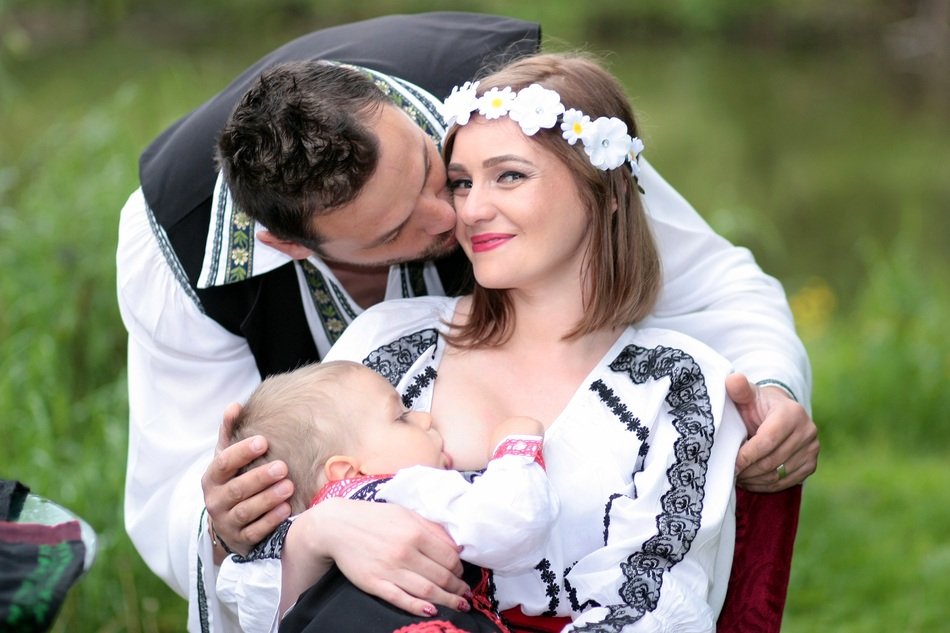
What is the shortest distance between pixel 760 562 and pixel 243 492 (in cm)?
103

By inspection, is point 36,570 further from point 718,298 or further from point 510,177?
point 718,298

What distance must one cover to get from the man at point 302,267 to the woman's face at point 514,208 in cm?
8

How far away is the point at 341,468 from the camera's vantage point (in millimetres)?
2002

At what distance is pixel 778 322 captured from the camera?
2.59m

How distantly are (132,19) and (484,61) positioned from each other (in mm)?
13042

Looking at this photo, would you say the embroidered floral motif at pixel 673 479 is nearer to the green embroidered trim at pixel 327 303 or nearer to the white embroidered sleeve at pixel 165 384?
the green embroidered trim at pixel 327 303

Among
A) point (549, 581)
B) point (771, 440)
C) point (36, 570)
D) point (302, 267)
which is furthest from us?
point (302, 267)

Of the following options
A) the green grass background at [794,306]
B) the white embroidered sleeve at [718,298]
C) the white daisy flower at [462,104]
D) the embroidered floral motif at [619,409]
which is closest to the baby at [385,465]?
the embroidered floral motif at [619,409]

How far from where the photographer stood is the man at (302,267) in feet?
7.01

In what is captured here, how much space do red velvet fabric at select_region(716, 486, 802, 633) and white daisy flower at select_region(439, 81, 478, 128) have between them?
0.91m

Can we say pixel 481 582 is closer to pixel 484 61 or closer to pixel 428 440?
pixel 428 440

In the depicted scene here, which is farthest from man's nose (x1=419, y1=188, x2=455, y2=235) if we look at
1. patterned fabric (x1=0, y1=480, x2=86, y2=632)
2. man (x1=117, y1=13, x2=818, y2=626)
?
patterned fabric (x1=0, y1=480, x2=86, y2=632)

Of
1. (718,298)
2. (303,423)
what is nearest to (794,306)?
(718,298)

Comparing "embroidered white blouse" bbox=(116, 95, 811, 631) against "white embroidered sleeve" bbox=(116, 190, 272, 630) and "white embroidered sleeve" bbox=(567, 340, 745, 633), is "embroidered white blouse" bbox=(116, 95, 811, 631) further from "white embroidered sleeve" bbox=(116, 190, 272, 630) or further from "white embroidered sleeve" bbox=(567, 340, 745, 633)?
"white embroidered sleeve" bbox=(567, 340, 745, 633)
